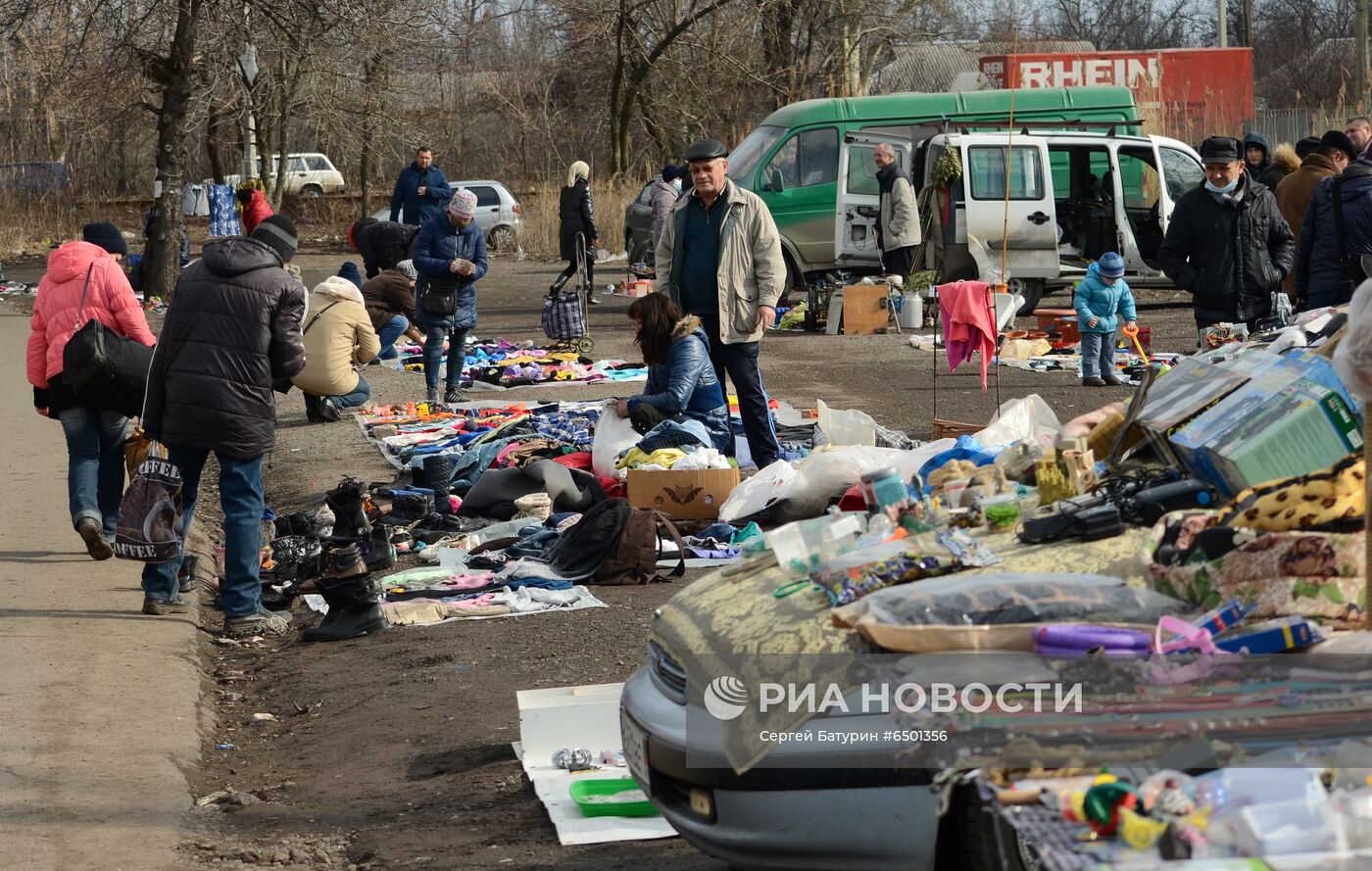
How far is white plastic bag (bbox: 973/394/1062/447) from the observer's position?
26.6ft

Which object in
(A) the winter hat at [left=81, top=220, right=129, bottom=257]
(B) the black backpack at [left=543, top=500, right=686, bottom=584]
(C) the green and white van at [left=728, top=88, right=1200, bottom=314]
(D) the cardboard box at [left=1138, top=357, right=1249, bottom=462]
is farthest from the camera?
(C) the green and white van at [left=728, top=88, right=1200, bottom=314]

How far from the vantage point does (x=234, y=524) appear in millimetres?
7188

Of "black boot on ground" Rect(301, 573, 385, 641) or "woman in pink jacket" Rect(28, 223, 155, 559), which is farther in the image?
"woman in pink jacket" Rect(28, 223, 155, 559)

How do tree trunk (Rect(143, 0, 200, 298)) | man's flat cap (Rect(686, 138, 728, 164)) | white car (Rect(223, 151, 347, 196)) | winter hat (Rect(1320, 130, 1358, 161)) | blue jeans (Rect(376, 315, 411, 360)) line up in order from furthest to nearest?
→ 1. white car (Rect(223, 151, 347, 196))
2. tree trunk (Rect(143, 0, 200, 298))
3. blue jeans (Rect(376, 315, 411, 360))
4. winter hat (Rect(1320, 130, 1358, 161))
5. man's flat cap (Rect(686, 138, 728, 164))

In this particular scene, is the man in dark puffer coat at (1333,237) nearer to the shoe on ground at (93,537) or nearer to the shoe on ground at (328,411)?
the shoe on ground at (93,537)

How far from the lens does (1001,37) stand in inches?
1882

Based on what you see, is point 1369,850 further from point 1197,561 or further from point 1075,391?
point 1075,391

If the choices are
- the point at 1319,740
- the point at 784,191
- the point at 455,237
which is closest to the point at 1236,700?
the point at 1319,740

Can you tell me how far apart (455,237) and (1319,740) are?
10799mm

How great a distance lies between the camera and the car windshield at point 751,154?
21016 millimetres

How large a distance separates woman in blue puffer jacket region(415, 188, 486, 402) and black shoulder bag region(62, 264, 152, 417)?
484cm

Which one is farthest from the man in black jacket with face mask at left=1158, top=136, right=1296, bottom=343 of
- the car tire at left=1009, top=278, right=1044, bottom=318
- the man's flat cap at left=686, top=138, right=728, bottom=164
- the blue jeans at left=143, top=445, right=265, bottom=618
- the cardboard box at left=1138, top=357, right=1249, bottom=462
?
the car tire at left=1009, top=278, right=1044, bottom=318

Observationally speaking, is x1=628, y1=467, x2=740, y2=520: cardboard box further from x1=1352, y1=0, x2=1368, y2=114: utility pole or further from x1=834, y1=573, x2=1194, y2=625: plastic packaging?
x1=1352, y1=0, x2=1368, y2=114: utility pole

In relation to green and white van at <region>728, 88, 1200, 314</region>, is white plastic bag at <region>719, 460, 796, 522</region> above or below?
below
